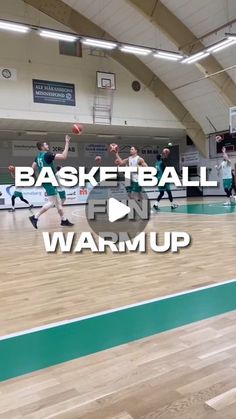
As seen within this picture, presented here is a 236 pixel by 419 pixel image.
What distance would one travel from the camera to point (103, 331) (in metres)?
2.24

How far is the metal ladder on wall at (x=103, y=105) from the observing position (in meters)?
17.2

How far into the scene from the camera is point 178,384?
1.64 m

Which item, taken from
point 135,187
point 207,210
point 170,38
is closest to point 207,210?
point 207,210

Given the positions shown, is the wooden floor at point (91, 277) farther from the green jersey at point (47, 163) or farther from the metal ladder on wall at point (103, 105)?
the metal ladder on wall at point (103, 105)

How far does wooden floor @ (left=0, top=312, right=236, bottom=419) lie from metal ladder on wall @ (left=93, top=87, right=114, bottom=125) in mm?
16061

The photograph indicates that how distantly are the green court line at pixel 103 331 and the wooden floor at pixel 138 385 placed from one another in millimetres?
98

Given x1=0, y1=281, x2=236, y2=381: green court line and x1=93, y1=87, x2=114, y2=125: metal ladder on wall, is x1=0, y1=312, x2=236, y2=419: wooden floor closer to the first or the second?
x1=0, y1=281, x2=236, y2=381: green court line

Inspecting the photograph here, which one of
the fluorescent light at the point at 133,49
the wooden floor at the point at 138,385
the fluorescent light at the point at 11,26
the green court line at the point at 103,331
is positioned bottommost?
the wooden floor at the point at 138,385

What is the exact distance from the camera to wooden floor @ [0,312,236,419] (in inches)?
57.2

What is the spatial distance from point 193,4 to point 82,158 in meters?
10.4

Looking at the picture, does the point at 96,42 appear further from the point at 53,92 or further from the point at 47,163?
the point at 47,163

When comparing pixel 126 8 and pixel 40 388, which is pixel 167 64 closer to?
pixel 126 8

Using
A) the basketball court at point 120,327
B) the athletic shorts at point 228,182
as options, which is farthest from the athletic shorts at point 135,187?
the athletic shorts at point 228,182

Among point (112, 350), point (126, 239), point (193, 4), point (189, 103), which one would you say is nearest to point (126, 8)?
point (193, 4)
